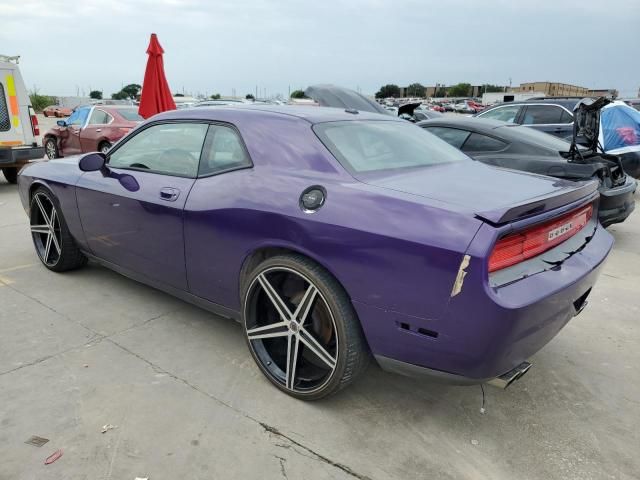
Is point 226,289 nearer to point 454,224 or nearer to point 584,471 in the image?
point 454,224

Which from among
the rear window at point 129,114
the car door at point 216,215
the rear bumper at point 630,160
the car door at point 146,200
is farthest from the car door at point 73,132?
the rear bumper at point 630,160

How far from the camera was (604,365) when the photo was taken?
3.09 meters

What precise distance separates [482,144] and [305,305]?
4212mm

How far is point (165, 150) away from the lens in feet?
11.2

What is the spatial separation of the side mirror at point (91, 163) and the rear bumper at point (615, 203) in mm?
4765

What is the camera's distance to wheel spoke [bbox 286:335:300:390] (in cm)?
262

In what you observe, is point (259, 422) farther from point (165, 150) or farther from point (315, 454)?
point (165, 150)

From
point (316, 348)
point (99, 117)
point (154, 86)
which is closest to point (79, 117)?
point (99, 117)

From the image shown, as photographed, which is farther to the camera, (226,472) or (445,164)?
(445,164)

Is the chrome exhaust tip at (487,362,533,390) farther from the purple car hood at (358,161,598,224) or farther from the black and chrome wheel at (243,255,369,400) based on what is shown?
the purple car hood at (358,161,598,224)

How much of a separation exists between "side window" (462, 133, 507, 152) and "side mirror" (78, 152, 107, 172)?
4.16 meters

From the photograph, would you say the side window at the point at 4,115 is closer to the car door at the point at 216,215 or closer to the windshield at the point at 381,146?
the car door at the point at 216,215

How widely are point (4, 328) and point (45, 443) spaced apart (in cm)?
147

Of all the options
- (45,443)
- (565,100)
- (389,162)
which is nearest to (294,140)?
(389,162)
